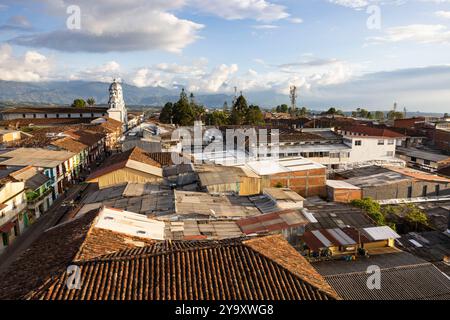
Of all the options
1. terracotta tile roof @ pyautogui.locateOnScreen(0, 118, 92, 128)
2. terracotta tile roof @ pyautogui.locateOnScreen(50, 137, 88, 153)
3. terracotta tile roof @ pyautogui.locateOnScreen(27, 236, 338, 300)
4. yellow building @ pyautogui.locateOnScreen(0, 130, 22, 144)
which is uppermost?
terracotta tile roof @ pyautogui.locateOnScreen(0, 118, 92, 128)

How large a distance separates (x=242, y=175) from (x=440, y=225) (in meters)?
12.9

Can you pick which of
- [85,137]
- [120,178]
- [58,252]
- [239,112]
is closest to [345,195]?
[120,178]

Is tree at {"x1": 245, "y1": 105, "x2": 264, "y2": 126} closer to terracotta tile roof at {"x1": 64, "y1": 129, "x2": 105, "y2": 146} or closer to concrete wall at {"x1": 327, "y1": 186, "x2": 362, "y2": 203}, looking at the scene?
terracotta tile roof at {"x1": 64, "y1": 129, "x2": 105, "y2": 146}

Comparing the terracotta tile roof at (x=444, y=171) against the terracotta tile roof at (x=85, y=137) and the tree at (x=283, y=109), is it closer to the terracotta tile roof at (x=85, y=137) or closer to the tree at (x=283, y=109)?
the terracotta tile roof at (x=85, y=137)

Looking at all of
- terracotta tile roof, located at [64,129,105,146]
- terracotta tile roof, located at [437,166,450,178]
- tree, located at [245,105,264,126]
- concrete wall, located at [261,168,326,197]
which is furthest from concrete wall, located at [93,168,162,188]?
tree, located at [245,105,264,126]

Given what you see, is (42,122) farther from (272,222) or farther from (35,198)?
(272,222)

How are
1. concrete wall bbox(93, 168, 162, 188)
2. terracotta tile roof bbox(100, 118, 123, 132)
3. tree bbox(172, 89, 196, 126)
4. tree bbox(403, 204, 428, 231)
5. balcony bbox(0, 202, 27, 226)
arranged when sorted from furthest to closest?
tree bbox(172, 89, 196, 126) < terracotta tile roof bbox(100, 118, 123, 132) < concrete wall bbox(93, 168, 162, 188) < tree bbox(403, 204, 428, 231) < balcony bbox(0, 202, 27, 226)

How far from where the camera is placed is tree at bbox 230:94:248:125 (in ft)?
240

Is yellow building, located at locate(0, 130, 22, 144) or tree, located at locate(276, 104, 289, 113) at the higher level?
tree, located at locate(276, 104, 289, 113)

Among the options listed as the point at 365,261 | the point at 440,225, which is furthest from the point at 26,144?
the point at 440,225

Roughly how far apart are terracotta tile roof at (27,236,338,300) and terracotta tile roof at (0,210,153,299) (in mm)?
709

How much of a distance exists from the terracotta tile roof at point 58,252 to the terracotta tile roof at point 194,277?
71 centimetres

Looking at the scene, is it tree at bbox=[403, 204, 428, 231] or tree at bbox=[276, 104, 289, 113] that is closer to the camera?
tree at bbox=[403, 204, 428, 231]

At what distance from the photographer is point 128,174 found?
2389cm
